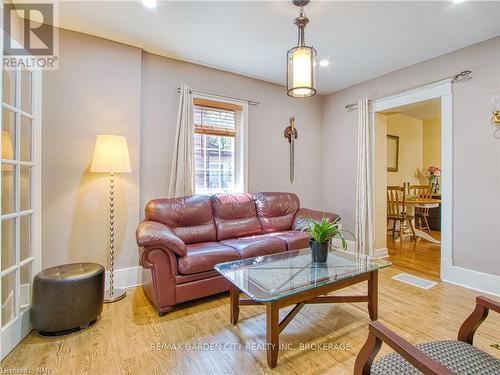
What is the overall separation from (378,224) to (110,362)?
380 centimetres

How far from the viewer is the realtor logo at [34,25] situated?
7.08 feet

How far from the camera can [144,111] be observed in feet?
10.1

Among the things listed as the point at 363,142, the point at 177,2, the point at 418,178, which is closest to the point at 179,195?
the point at 177,2

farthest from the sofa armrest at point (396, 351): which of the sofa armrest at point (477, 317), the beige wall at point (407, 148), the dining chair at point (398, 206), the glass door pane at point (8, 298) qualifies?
the beige wall at point (407, 148)

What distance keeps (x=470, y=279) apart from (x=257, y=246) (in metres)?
2.42

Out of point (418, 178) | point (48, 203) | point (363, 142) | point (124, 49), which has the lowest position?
point (48, 203)

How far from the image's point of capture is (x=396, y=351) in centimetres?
97

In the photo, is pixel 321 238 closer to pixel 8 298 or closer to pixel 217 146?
pixel 217 146

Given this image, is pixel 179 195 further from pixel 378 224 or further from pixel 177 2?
Answer: pixel 378 224

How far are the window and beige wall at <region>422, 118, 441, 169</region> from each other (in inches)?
206

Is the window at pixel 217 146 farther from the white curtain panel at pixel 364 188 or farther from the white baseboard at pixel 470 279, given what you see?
the white baseboard at pixel 470 279

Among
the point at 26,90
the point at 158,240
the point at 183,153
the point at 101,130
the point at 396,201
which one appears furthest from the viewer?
the point at 396,201

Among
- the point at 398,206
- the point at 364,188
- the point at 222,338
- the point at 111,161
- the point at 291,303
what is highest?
the point at 111,161

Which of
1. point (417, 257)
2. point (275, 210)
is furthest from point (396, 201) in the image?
point (275, 210)
